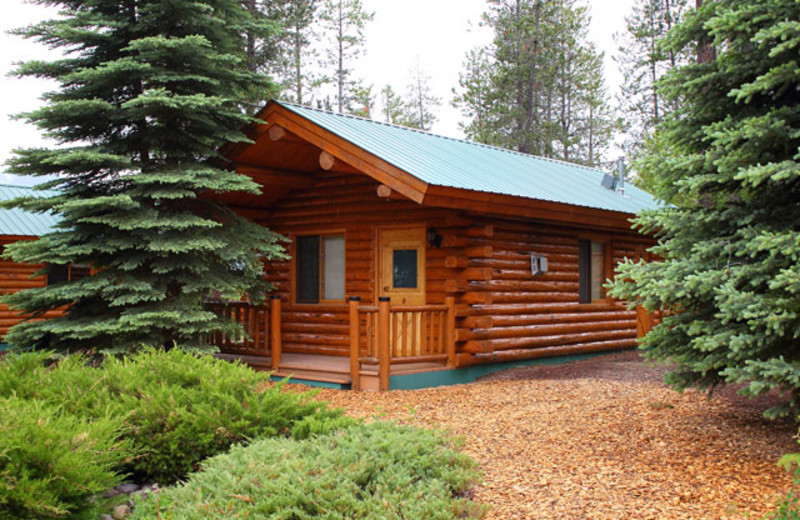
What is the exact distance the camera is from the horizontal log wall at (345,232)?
10328mm

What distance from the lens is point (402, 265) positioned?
10.8 meters

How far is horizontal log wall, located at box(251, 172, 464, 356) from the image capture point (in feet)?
33.9

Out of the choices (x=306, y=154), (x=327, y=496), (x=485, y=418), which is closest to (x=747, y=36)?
(x=485, y=418)

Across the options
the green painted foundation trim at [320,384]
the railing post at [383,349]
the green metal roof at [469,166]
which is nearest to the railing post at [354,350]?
the green painted foundation trim at [320,384]

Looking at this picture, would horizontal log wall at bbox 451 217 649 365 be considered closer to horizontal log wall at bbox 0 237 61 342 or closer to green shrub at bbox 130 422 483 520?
green shrub at bbox 130 422 483 520

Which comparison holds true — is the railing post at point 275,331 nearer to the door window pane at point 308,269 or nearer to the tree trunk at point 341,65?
the door window pane at point 308,269

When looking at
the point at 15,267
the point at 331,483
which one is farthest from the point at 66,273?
the point at 331,483

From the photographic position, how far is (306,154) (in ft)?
35.4

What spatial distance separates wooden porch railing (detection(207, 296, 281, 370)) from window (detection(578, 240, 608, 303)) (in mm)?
5623

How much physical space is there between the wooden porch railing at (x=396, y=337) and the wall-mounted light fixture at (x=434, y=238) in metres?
0.92

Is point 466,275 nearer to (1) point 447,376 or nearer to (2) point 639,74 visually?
(1) point 447,376

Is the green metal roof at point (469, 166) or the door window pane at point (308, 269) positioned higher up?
the green metal roof at point (469, 166)

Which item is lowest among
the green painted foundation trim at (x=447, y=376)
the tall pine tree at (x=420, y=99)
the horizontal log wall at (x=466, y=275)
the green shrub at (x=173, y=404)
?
the green painted foundation trim at (x=447, y=376)

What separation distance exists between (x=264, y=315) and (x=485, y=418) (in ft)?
15.3
